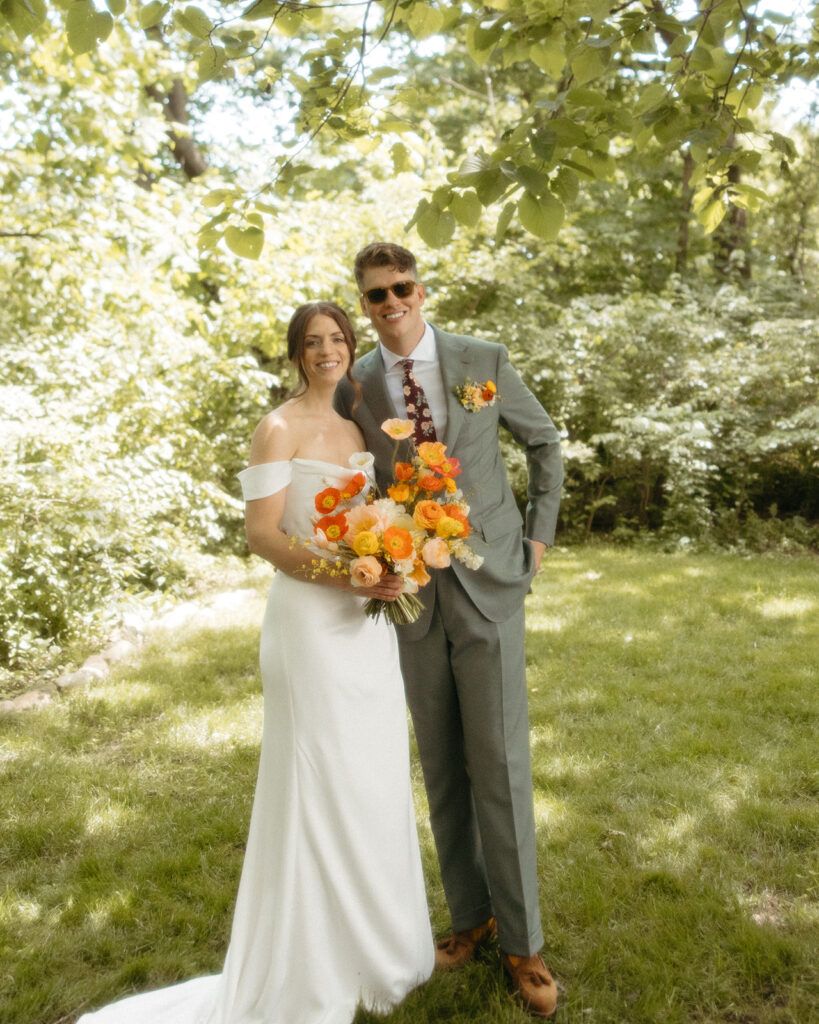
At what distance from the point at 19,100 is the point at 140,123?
128 centimetres

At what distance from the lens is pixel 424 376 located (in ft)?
→ 9.82

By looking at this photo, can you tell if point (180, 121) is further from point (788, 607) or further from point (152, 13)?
point (152, 13)

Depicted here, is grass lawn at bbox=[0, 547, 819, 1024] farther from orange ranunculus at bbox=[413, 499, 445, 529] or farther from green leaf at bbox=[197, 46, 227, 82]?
green leaf at bbox=[197, 46, 227, 82]

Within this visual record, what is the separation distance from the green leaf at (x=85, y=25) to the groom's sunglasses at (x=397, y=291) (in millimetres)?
1093

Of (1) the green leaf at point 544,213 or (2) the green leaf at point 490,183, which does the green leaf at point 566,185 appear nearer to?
(1) the green leaf at point 544,213

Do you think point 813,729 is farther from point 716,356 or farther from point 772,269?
point 772,269

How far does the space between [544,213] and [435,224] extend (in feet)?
1.16

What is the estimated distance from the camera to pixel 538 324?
1190 centimetres

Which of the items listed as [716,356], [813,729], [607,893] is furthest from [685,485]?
[607,893]

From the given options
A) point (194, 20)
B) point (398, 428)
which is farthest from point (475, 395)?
point (194, 20)

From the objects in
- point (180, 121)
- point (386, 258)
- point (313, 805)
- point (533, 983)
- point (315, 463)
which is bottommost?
point (533, 983)

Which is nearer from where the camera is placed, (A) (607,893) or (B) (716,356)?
(A) (607,893)

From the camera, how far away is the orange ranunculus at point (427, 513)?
2531mm

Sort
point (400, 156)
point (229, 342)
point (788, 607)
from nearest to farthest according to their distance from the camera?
point (400, 156)
point (788, 607)
point (229, 342)
